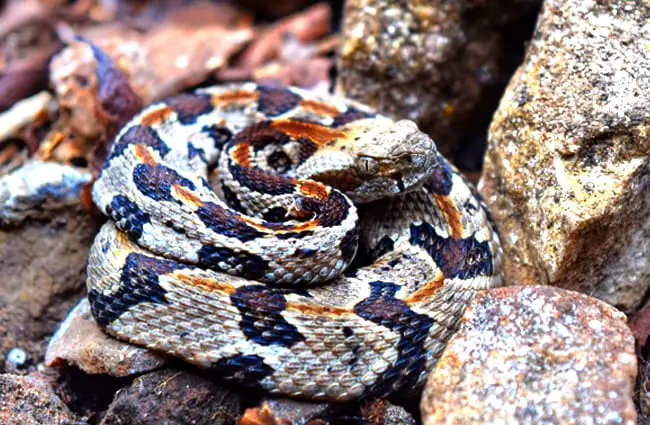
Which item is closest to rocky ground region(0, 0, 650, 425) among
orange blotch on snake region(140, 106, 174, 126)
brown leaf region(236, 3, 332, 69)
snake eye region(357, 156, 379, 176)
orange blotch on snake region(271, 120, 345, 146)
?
brown leaf region(236, 3, 332, 69)

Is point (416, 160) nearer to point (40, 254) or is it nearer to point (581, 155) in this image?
point (581, 155)

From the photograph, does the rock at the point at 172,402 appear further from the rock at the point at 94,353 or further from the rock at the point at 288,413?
the rock at the point at 288,413

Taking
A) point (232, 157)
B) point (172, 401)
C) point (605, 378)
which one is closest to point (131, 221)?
point (232, 157)

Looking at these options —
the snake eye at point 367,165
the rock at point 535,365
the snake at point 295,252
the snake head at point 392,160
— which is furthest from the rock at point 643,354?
the snake eye at point 367,165

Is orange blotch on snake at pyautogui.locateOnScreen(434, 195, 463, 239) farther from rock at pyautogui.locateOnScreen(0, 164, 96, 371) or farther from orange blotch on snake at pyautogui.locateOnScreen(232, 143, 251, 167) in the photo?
rock at pyautogui.locateOnScreen(0, 164, 96, 371)

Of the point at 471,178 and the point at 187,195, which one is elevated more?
the point at 187,195

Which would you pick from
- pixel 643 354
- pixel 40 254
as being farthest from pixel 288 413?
pixel 40 254
